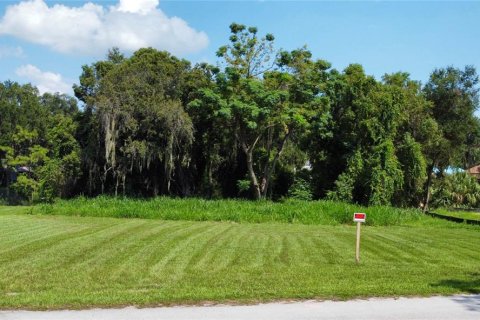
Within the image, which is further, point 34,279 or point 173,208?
point 173,208

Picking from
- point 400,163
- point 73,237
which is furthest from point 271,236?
point 400,163

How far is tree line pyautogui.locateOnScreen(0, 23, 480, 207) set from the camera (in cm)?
3183

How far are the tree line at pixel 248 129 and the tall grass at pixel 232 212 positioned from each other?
499 cm

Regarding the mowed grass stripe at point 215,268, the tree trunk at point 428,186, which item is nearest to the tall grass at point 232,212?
the mowed grass stripe at point 215,268

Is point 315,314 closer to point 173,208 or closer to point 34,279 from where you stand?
point 34,279

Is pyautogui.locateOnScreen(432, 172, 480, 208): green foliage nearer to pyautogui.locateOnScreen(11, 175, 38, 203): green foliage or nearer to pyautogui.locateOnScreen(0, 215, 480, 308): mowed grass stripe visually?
pyautogui.locateOnScreen(0, 215, 480, 308): mowed grass stripe

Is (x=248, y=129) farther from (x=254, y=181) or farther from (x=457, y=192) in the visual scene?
(x=457, y=192)

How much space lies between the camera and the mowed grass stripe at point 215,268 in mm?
8023

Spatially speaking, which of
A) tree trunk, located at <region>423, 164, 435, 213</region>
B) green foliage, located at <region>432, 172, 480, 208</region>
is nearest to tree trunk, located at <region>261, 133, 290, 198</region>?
tree trunk, located at <region>423, 164, 435, 213</region>

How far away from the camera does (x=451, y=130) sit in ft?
135

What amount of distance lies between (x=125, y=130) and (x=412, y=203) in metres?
28.1

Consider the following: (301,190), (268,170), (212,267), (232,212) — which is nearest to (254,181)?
(268,170)

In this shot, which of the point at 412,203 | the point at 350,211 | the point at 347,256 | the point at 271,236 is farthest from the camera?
the point at 412,203

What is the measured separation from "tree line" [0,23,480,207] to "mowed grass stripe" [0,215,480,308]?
15.6 m
